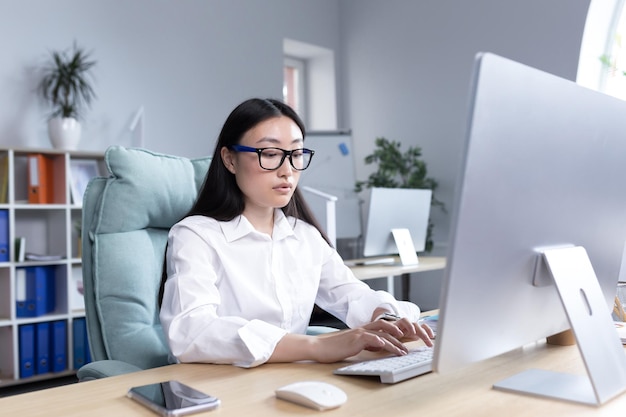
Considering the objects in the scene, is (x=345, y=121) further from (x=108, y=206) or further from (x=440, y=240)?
(x=108, y=206)

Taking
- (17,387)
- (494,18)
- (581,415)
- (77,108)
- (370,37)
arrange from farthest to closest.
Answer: (370,37) → (494,18) → (77,108) → (17,387) → (581,415)

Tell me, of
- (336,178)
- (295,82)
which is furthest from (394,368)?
(295,82)

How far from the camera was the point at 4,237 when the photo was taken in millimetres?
3295

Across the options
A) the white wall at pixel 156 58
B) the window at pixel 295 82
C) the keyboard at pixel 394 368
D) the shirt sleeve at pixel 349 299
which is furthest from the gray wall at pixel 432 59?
the keyboard at pixel 394 368

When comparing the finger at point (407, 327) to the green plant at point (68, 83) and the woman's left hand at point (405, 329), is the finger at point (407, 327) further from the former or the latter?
the green plant at point (68, 83)

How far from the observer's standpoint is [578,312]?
2.66 feet

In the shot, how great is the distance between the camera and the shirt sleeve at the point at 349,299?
140 centimetres

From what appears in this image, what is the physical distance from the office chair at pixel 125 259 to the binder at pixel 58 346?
2.21 m

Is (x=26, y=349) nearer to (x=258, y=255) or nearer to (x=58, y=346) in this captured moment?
(x=58, y=346)

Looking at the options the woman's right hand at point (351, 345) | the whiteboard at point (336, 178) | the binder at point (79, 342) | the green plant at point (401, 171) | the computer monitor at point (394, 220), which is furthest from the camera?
the green plant at point (401, 171)

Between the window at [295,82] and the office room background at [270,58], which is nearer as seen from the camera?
the office room background at [270,58]

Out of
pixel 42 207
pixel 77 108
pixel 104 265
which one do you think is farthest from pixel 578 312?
pixel 77 108

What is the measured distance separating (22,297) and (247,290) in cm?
248

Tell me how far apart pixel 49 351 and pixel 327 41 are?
11.4 ft
